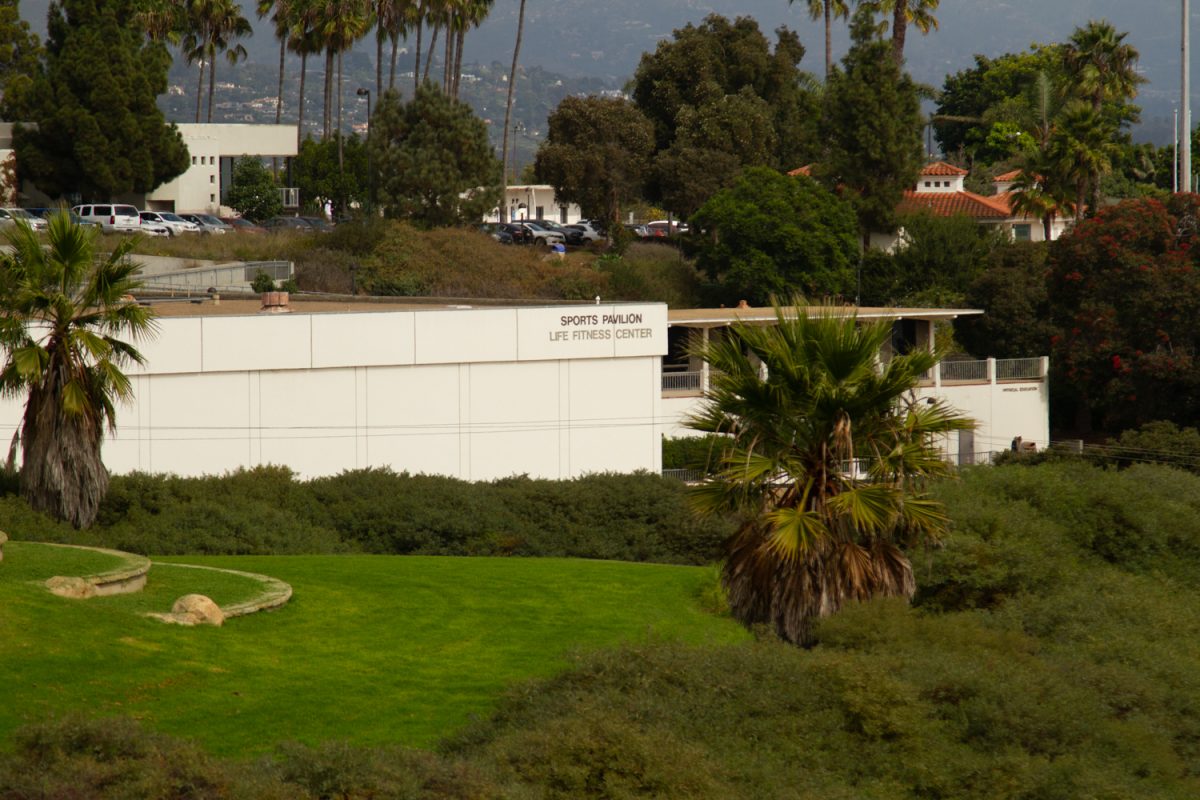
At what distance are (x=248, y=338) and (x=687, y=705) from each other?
24.2 meters

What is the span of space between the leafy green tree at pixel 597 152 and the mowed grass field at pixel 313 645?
67.8 meters

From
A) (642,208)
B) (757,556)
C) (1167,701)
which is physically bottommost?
(1167,701)

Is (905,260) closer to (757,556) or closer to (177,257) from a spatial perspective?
(177,257)

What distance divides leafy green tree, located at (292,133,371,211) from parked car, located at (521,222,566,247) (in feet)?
34.2

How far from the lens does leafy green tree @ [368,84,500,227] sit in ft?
256

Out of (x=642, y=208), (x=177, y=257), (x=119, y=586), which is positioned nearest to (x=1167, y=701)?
(x=119, y=586)

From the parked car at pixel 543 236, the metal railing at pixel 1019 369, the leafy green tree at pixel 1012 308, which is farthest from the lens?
the parked car at pixel 543 236

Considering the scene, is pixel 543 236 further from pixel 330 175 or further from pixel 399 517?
pixel 399 517

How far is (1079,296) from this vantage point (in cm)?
5803

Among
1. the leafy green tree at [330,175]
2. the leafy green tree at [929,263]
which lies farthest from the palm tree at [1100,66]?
the leafy green tree at [330,175]

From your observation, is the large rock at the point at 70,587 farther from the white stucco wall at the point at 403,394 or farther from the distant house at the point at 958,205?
the distant house at the point at 958,205

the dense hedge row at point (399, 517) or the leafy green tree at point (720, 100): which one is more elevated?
the leafy green tree at point (720, 100)

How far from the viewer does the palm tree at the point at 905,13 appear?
8587 centimetres

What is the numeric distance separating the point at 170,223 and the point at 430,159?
42.8 ft
